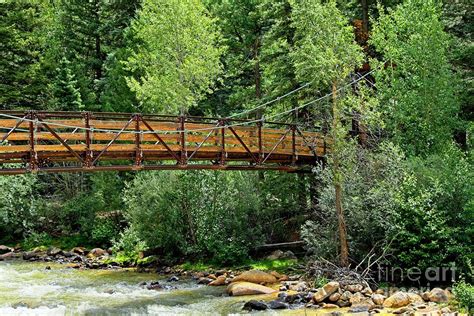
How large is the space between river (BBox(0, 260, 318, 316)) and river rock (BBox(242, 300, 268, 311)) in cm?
21

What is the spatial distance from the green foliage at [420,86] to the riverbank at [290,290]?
6.11 metres

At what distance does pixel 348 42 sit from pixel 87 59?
27329 mm

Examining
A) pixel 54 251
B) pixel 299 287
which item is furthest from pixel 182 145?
pixel 54 251

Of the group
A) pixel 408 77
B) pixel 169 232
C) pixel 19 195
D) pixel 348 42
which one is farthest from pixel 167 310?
pixel 19 195

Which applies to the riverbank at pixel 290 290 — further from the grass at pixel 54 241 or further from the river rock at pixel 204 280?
the grass at pixel 54 241

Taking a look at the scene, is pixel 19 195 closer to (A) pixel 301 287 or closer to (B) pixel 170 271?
(B) pixel 170 271

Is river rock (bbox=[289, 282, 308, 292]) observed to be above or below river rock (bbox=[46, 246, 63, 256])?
above

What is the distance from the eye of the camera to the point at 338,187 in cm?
1697

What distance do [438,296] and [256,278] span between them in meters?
5.82

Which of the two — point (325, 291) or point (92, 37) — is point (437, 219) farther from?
point (92, 37)

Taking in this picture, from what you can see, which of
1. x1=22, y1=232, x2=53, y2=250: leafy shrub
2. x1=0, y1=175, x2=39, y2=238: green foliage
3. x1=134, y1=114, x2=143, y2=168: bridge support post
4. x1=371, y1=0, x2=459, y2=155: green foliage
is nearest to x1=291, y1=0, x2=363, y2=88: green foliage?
x1=371, y1=0, x2=459, y2=155: green foliage

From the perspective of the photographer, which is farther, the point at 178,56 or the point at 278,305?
the point at 178,56

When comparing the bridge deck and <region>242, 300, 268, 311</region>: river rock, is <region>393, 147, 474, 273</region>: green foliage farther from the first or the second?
the bridge deck

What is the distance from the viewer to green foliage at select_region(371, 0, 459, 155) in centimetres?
2016
